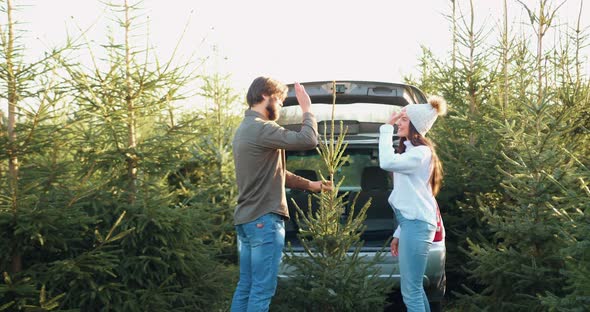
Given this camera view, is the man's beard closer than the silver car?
Yes

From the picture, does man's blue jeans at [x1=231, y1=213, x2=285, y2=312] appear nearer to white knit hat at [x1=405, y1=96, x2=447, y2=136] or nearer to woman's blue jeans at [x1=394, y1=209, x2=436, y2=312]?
woman's blue jeans at [x1=394, y1=209, x2=436, y2=312]

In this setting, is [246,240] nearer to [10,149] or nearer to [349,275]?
[349,275]

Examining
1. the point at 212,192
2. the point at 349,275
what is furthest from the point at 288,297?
the point at 212,192

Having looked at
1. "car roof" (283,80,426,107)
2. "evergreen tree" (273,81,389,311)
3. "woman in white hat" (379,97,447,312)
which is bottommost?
"evergreen tree" (273,81,389,311)

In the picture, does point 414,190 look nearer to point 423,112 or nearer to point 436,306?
point 423,112

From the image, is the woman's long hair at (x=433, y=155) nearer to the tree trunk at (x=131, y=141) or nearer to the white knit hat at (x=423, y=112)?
the white knit hat at (x=423, y=112)

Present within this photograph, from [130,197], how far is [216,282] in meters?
1.11

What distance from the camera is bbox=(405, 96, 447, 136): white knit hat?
4.80 m

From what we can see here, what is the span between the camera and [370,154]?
247 inches

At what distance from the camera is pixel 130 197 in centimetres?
566

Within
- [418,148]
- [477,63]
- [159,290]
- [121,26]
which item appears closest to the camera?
[418,148]

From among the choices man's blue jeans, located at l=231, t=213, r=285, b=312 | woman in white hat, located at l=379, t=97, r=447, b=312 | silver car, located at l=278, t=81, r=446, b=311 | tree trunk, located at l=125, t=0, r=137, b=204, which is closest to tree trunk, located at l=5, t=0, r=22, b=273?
tree trunk, located at l=125, t=0, r=137, b=204

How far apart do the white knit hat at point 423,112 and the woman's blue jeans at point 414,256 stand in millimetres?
645

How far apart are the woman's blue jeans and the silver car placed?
449 mm
